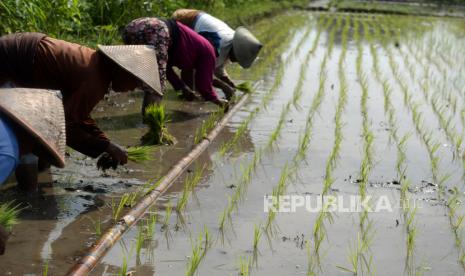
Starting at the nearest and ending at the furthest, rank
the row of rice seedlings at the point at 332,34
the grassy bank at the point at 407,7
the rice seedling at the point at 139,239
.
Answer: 1. the rice seedling at the point at 139,239
2. the row of rice seedlings at the point at 332,34
3. the grassy bank at the point at 407,7

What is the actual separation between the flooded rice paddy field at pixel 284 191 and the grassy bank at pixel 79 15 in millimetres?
823

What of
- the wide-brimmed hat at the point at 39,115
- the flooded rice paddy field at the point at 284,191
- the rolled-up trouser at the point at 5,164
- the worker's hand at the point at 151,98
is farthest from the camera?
the worker's hand at the point at 151,98

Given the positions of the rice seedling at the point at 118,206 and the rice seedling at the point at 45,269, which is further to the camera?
the rice seedling at the point at 118,206

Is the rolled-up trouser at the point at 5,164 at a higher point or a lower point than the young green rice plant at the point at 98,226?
higher

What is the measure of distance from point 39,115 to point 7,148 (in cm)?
24

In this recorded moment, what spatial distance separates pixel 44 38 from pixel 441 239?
7.98ft

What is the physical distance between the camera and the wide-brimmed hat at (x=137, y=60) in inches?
146

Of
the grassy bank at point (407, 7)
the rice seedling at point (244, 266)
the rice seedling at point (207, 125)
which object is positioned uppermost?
the grassy bank at point (407, 7)

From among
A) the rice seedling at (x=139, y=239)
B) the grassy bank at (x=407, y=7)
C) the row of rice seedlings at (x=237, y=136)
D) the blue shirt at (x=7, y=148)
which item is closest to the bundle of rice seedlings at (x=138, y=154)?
the rice seedling at (x=139, y=239)

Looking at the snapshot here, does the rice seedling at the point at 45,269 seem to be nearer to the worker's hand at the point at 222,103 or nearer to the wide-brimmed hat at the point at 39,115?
the wide-brimmed hat at the point at 39,115

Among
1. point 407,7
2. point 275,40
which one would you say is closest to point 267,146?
point 275,40

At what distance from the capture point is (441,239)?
3525 millimetres

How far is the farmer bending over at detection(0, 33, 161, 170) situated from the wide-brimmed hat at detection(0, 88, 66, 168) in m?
0.83

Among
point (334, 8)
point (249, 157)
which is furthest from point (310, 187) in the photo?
point (334, 8)
